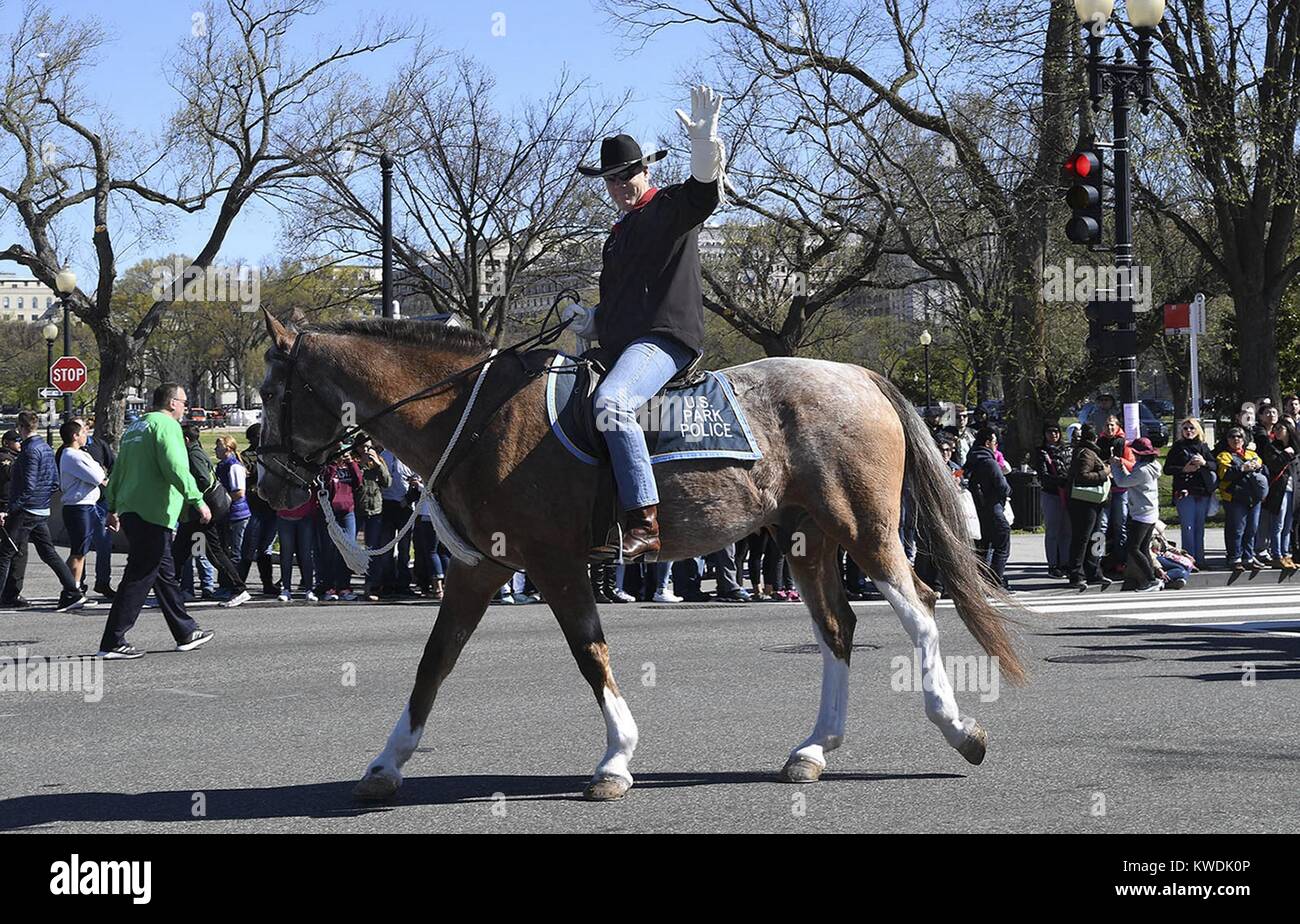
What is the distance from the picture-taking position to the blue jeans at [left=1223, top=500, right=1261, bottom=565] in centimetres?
1869

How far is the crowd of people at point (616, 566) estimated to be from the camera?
16.5 metres

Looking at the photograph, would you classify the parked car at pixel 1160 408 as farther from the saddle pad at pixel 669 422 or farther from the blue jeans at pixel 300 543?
the saddle pad at pixel 669 422

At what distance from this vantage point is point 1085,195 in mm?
15586

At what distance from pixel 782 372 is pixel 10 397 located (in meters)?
91.0

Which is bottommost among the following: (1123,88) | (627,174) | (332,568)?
(332,568)

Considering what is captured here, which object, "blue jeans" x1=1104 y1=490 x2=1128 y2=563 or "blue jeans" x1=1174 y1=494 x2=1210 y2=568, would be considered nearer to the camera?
"blue jeans" x1=1104 y1=490 x2=1128 y2=563

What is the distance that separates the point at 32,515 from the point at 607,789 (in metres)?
12.0

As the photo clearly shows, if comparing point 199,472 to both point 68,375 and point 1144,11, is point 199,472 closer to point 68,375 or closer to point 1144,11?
point 1144,11

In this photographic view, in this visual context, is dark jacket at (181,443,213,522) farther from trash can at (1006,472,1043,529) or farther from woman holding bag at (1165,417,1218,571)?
trash can at (1006,472,1043,529)

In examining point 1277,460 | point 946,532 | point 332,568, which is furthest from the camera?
point 1277,460

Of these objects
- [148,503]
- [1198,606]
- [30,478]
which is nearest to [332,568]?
[30,478]

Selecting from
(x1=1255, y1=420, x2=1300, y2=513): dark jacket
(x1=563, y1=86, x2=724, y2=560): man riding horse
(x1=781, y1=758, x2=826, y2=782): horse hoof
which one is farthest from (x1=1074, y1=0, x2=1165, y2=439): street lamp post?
(x1=781, y1=758, x2=826, y2=782): horse hoof

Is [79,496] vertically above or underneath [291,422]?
underneath

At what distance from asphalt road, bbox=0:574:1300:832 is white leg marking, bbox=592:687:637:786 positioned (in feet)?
0.52
